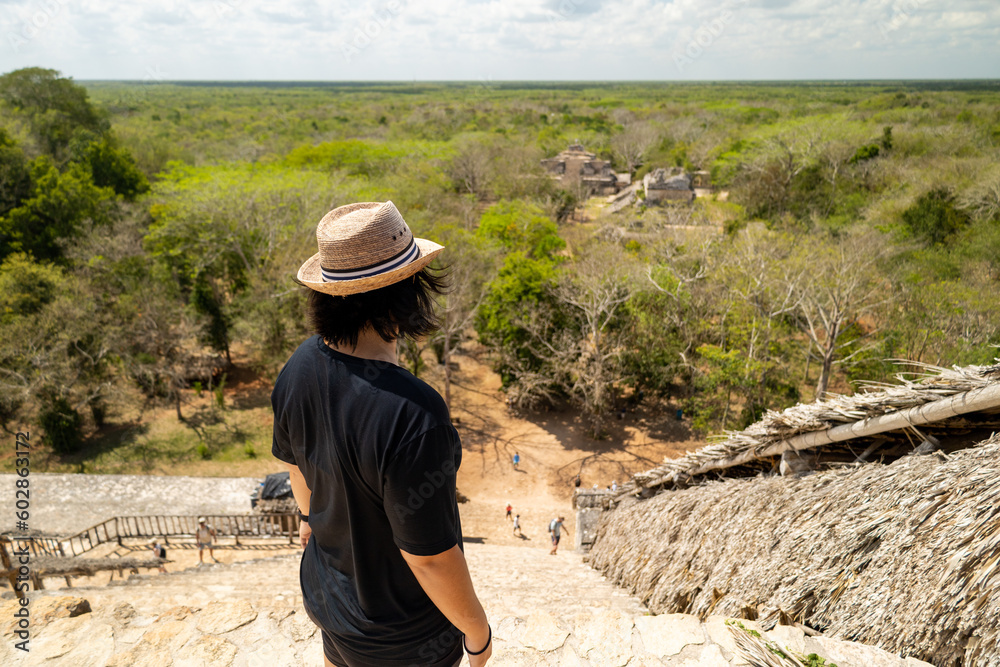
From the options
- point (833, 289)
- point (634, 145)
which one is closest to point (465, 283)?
point (833, 289)

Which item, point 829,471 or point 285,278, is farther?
point 285,278

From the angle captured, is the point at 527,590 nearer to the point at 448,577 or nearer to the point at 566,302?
the point at 448,577

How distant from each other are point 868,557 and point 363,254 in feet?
10.6

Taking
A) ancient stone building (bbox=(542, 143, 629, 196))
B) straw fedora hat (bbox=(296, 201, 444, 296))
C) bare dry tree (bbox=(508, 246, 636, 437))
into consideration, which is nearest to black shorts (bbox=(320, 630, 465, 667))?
straw fedora hat (bbox=(296, 201, 444, 296))

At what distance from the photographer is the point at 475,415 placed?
17641 millimetres

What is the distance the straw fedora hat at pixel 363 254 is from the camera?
5.06ft

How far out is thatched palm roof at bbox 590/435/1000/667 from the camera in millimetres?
2494

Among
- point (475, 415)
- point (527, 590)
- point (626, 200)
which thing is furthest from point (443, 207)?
point (527, 590)

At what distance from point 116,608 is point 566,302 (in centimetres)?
1438

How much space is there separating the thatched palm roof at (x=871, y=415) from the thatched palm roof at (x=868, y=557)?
22 centimetres

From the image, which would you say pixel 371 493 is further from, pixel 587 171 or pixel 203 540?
pixel 587 171

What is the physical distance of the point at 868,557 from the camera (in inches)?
117

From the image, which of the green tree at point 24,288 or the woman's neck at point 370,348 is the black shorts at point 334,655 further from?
the green tree at point 24,288

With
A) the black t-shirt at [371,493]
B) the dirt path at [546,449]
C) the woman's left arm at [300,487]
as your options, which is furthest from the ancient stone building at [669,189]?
the black t-shirt at [371,493]
